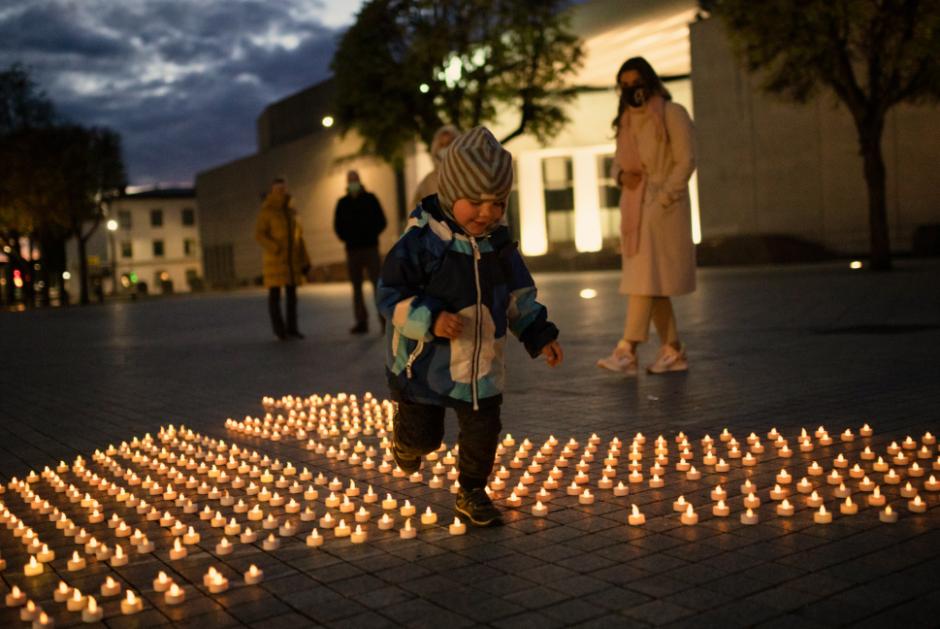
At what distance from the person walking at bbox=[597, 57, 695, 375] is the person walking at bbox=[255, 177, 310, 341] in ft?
20.1

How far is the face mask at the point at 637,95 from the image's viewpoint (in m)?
7.83

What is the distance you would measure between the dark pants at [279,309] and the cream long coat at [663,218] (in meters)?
6.38

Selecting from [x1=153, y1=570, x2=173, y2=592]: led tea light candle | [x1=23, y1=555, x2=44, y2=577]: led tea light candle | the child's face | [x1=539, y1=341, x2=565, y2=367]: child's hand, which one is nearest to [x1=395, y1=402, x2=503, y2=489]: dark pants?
[x1=539, y1=341, x2=565, y2=367]: child's hand

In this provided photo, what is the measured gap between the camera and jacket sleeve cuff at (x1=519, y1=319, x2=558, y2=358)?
3.95m

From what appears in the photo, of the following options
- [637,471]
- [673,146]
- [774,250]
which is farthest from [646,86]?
[774,250]

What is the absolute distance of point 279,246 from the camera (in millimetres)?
13242

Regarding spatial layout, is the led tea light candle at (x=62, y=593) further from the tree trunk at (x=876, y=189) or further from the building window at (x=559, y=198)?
the building window at (x=559, y=198)

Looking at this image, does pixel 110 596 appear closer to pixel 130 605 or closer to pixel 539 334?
pixel 130 605

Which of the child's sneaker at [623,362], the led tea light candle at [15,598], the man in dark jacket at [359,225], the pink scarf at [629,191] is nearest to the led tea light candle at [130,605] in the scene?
the led tea light candle at [15,598]

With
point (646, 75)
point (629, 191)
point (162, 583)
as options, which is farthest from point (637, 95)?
point (162, 583)

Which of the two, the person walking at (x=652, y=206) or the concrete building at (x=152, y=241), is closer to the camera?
the person walking at (x=652, y=206)

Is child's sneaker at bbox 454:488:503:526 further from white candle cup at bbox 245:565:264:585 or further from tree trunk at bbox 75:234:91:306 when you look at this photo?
tree trunk at bbox 75:234:91:306

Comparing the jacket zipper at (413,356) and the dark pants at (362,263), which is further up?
the dark pants at (362,263)

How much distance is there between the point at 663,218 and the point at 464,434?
14.9 ft
